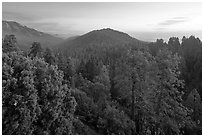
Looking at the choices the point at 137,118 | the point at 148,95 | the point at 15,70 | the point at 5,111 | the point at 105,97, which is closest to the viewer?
the point at 5,111

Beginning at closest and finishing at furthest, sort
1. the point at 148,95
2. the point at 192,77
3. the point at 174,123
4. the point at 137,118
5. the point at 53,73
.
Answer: the point at 53,73 → the point at 174,123 → the point at 148,95 → the point at 137,118 → the point at 192,77

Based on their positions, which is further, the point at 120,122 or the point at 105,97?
the point at 105,97

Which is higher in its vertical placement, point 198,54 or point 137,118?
point 198,54

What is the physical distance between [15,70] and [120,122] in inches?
362

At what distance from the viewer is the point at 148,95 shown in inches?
746

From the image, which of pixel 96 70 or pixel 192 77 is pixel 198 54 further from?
pixel 96 70

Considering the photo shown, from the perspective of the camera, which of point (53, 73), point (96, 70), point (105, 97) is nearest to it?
point (53, 73)

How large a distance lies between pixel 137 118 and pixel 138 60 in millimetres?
5242

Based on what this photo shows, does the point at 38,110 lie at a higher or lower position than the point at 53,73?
lower

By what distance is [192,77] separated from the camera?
196ft

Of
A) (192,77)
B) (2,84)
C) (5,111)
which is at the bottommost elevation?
(192,77)

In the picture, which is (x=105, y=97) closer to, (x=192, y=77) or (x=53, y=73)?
(x=53, y=73)

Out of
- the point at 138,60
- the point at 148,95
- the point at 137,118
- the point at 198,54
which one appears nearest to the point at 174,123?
the point at 148,95

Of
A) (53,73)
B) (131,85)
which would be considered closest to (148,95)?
(131,85)
